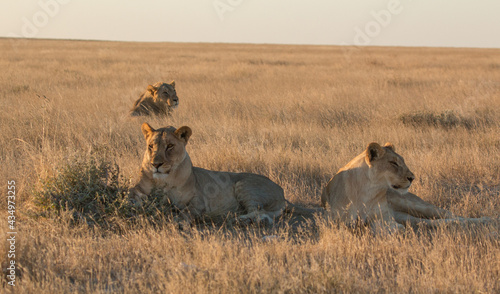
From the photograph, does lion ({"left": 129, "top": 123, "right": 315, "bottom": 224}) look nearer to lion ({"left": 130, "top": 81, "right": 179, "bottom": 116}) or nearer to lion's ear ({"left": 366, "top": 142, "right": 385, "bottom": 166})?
lion's ear ({"left": 366, "top": 142, "right": 385, "bottom": 166})

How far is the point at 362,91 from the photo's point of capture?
15.5 meters

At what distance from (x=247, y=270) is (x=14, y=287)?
1620 mm

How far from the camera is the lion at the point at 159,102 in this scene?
11.8 metres

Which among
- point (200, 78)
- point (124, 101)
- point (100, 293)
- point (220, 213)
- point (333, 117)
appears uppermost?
point (200, 78)

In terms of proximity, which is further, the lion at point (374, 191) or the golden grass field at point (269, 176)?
the lion at point (374, 191)

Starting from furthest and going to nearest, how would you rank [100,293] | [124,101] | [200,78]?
[200,78] → [124,101] → [100,293]

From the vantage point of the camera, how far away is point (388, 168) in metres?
5.16

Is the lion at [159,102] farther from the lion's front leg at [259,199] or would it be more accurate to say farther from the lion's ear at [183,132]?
the lion's ear at [183,132]

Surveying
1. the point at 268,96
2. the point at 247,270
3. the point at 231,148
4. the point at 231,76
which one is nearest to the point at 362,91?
the point at 268,96

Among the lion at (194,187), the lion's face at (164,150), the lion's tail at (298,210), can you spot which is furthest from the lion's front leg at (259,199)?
the lion's face at (164,150)

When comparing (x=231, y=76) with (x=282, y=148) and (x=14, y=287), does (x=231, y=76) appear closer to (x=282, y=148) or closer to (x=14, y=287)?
(x=282, y=148)

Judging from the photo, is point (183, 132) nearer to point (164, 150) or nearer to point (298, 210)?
point (164, 150)

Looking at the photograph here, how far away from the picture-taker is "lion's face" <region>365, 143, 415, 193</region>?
16.8ft

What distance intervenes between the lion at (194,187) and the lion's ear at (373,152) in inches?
45.4
